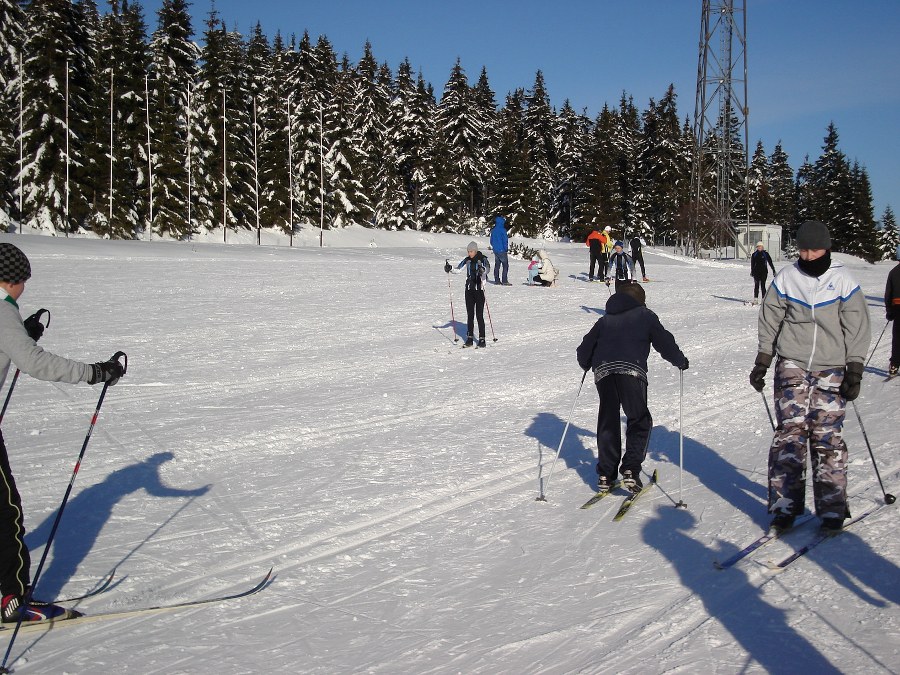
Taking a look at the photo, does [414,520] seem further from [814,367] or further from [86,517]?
[814,367]

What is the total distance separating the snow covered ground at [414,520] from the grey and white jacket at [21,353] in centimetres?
142

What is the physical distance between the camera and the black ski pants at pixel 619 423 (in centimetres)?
559

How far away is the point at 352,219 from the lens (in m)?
50.3

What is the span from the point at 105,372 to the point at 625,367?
3733 mm

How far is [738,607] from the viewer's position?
384cm

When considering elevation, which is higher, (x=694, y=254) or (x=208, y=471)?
(x=694, y=254)

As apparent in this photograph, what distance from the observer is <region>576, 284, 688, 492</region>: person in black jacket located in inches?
220

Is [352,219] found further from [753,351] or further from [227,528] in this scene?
[227,528]

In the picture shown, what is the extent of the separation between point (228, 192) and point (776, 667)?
A: 1756 inches

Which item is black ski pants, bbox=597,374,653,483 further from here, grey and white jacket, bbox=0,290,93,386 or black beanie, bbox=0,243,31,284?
black beanie, bbox=0,243,31,284

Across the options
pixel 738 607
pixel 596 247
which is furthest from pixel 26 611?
pixel 596 247

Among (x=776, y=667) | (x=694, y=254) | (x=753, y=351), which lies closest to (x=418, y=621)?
(x=776, y=667)

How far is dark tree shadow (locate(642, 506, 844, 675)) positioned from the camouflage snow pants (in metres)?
0.64

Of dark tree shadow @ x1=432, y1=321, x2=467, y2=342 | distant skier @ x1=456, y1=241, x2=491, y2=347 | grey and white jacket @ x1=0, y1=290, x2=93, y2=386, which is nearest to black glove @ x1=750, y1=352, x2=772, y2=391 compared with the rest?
grey and white jacket @ x1=0, y1=290, x2=93, y2=386
